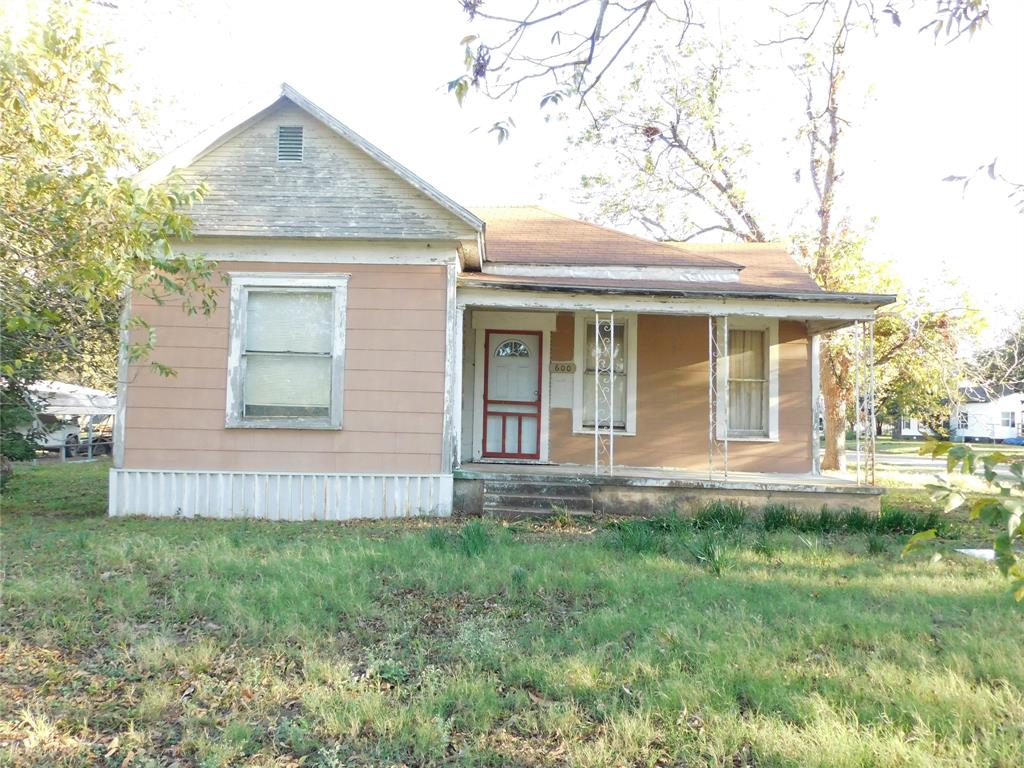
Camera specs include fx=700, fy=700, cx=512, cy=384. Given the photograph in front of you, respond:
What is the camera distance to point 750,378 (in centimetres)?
1155

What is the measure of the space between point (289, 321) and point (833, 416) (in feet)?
41.8

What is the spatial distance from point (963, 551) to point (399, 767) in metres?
6.69

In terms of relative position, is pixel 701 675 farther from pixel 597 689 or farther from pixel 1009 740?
pixel 1009 740

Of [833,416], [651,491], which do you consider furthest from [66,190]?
[833,416]

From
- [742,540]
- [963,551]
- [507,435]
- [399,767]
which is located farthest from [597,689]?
[507,435]

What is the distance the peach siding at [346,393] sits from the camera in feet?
30.4

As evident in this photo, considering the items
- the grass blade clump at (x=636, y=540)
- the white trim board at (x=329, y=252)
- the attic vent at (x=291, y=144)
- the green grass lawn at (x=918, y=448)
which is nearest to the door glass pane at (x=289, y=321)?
the white trim board at (x=329, y=252)

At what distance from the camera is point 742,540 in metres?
7.41

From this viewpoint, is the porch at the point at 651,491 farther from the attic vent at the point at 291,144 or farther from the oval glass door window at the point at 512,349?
the attic vent at the point at 291,144

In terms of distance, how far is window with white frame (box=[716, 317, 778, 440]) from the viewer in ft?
37.3

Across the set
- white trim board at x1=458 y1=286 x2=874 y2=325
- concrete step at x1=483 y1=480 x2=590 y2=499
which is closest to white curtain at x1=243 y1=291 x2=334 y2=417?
white trim board at x1=458 y1=286 x2=874 y2=325

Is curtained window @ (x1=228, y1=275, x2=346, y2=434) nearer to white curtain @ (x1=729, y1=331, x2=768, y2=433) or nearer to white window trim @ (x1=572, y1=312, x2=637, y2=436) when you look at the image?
white window trim @ (x1=572, y1=312, x2=637, y2=436)

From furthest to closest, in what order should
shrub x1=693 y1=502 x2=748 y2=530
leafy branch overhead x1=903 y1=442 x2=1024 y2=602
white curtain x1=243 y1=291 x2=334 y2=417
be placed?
white curtain x1=243 y1=291 x2=334 y2=417
shrub x1=693 y1=502 x2=748 y2=530
leafy branch overhead x1=903 y1=442 x2=1024 y2=602

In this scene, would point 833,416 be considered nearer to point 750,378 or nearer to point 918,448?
point 750,378
